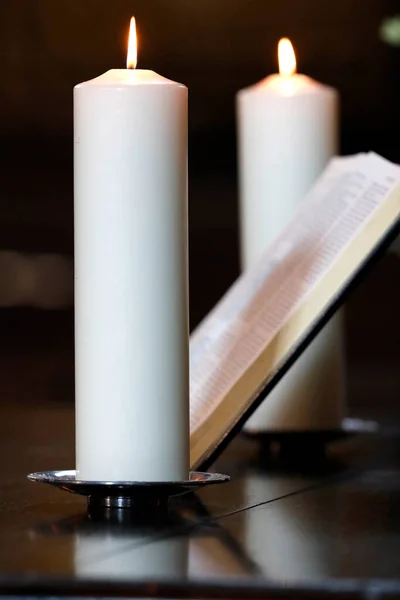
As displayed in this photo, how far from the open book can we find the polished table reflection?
0.06m

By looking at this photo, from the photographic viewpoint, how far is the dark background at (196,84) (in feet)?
7.43

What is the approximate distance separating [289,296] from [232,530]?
0.23 m

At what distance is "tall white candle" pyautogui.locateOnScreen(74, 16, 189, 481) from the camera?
2.39 feet

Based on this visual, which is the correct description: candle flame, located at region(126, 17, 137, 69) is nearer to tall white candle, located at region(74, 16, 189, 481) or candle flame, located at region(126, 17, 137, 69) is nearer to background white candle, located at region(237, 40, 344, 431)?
tall white candle, located at region(74, 16, 189, 481)

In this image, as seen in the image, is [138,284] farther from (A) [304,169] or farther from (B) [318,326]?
(A) [304,169]

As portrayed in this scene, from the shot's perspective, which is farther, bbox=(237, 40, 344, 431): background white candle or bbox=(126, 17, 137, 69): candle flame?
bbox=(237, 40, 344, 431): background white candle

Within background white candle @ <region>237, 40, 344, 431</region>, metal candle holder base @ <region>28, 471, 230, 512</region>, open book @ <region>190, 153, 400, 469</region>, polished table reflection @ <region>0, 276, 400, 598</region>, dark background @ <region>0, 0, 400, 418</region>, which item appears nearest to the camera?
polished table reflection @ <region>0, 276, 400, 598</region>

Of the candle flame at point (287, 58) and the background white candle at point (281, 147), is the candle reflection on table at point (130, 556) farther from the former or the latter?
the candle flame at point (287, 58)

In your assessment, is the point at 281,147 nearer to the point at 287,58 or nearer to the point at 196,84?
the point at 287,58

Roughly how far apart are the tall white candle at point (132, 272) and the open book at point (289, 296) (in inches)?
3.7

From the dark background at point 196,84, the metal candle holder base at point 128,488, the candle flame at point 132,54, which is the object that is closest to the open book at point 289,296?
the metal candle holder base at point 128,488

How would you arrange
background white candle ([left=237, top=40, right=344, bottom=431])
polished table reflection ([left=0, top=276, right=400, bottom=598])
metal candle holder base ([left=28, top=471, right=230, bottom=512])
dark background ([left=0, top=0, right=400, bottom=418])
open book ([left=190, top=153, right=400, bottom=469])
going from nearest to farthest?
polished table reflection ([left=0, top=276, right=400, bottom=598]) → metal candle holder base ([left=28, top=471, right=230, bottom=512]) → open book ([left=190, top=153, right=400, bottom=469]) → background white candle ([left=237, top=40, right=344, bottom=431]) → dark background ([left=0, top=0, right=400, bottom=418])

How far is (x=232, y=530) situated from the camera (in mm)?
717

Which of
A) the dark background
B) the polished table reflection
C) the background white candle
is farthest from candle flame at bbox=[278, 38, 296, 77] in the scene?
the dark background
